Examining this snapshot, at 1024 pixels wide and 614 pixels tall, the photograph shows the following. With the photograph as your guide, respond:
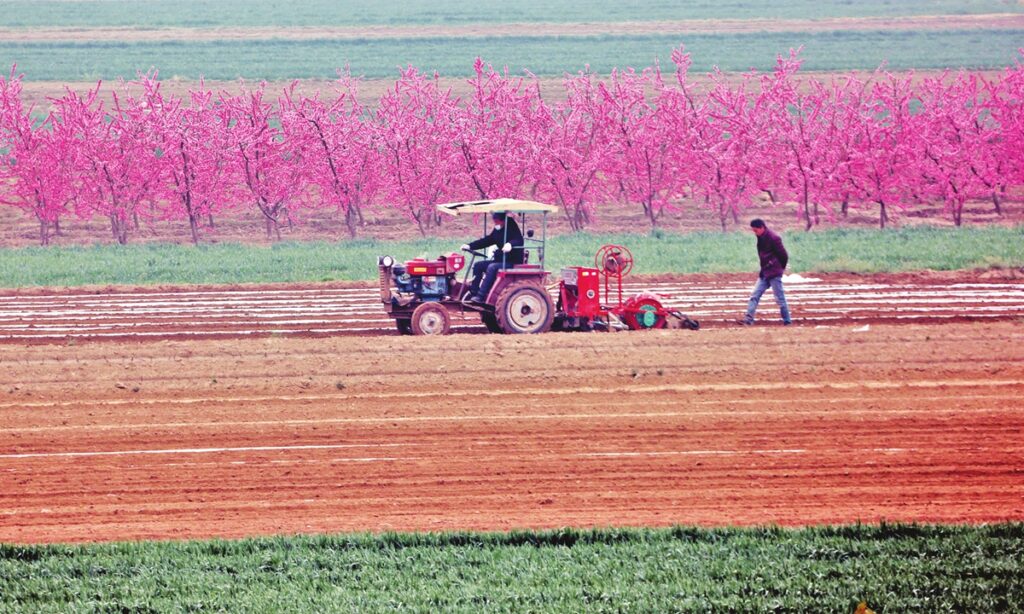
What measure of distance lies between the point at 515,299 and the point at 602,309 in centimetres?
128

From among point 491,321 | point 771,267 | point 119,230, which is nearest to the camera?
point 491,321

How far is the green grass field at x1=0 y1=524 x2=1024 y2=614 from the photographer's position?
8562 millimetres

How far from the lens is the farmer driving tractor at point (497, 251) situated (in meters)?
17.8

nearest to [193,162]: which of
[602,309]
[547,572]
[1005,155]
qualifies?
[602,309]

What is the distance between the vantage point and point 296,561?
9445 mm

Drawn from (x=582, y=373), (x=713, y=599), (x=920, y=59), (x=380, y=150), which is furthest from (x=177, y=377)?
(x=920, y=59)

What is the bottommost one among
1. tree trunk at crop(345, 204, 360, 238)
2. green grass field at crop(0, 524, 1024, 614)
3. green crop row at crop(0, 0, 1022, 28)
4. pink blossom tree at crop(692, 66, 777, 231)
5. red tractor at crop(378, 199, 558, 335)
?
green grass field at crop(0, 524, 1024, 614)

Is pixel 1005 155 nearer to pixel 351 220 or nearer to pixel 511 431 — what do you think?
pixel 351 220

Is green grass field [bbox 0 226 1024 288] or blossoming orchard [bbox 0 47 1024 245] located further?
blossoming orchard [bbox 0 47 1024 245]

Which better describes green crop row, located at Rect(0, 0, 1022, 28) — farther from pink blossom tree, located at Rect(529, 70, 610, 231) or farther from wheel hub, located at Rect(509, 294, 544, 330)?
wheel hub, located at Rect(509, 294, 544, 330)

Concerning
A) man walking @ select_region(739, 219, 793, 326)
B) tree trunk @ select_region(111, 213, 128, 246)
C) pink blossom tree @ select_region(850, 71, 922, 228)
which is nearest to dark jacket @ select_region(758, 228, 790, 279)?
man walking @ select_region(739, 219, 793, 326)

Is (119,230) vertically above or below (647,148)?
below

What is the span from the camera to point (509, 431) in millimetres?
13359

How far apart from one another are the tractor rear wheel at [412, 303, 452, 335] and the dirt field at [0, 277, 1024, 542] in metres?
0.68
